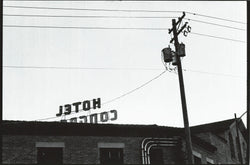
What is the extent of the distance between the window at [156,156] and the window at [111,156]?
1.83 m

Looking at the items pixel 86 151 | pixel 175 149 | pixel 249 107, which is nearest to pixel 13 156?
pixel 86 151

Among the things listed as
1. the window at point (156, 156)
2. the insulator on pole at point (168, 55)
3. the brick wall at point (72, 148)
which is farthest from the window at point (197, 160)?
the insulator on pole at point (168, 55)

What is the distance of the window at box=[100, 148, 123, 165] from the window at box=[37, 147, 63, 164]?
2223 millimetres

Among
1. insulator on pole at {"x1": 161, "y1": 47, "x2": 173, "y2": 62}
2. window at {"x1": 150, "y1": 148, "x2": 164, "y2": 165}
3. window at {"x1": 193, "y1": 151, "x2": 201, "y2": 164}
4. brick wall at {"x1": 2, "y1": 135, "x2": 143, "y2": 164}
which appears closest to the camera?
insulator on pole at {"x1": 161, "y1": 47, "x2": 173, "y2": 62}

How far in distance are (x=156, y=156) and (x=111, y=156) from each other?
2724 millimetres

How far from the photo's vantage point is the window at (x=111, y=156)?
20078 millimetres

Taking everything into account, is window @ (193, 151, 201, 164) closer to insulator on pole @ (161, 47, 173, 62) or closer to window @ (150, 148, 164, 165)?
window @ (150, 148, 164, 165)

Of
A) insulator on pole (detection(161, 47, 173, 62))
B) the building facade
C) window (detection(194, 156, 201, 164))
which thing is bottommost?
window (detection(194, 156, 201, 164))

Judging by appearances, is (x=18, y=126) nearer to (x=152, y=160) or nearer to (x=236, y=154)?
(x=152, y=160)

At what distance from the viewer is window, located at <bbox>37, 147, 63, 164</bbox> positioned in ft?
62.4

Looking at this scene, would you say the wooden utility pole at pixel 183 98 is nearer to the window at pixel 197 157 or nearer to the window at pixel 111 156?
the window at pixel 111 156

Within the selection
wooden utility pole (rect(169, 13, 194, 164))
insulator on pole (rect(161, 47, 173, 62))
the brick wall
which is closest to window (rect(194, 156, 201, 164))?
the brick wall

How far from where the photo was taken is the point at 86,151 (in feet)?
65.0

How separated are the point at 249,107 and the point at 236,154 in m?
27.9
